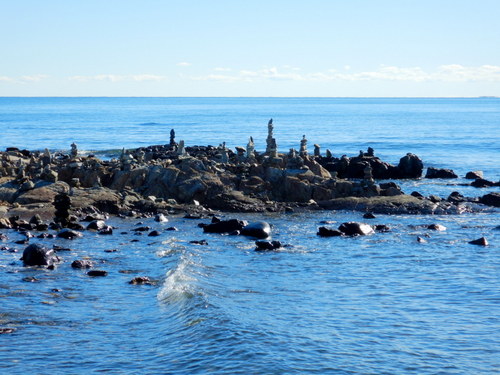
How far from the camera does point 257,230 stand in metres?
42.1

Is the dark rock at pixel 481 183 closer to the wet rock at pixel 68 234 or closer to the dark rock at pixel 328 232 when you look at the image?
the dark rock at pixel 328 232

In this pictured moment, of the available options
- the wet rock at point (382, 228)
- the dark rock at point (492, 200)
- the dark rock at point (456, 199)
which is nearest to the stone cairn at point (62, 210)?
the wet rock at point (382, 228)

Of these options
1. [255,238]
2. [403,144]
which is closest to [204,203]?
[255,238]

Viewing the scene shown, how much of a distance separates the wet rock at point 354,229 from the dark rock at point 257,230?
14.6 feet

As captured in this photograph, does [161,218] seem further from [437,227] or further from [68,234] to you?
[437,227]

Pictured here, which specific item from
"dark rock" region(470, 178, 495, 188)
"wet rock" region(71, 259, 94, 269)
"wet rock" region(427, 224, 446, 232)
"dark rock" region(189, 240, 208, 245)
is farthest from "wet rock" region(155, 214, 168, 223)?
"dark rock" region(470, 178, 495, 188)

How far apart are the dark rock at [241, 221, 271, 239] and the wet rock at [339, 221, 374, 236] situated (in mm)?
4436

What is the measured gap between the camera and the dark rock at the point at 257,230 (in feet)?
138

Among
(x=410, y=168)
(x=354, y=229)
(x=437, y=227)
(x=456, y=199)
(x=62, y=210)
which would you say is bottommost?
(x=354, y=229)

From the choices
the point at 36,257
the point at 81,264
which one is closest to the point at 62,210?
the point at 36,257

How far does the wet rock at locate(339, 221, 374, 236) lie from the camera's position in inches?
1687

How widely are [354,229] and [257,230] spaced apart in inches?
228

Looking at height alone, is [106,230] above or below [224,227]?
below

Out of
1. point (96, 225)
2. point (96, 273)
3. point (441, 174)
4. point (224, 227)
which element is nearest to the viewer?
point (96, 273)
